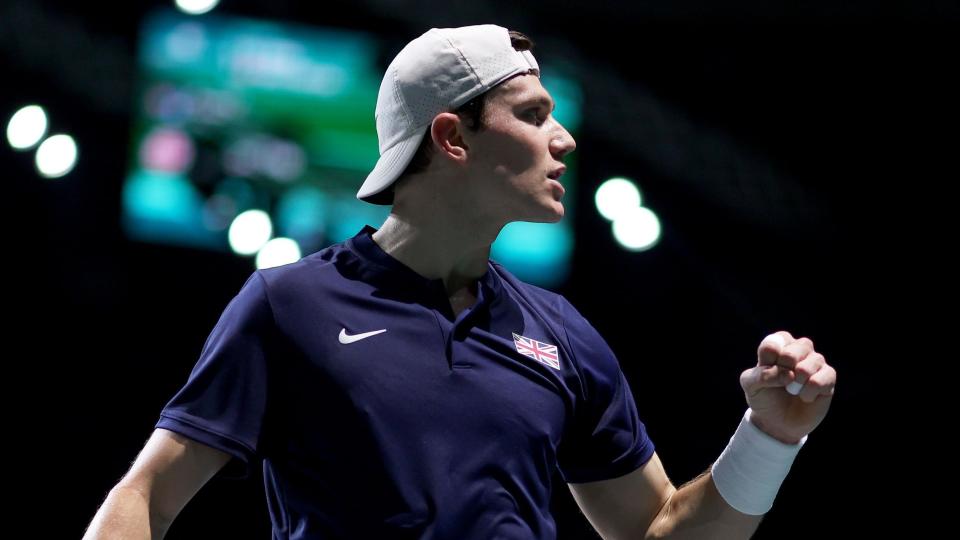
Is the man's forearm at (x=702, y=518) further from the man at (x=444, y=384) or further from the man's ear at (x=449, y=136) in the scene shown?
the man's ear at (x=449, y=136)

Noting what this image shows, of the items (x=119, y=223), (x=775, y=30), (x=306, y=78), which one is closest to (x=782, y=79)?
(x=775, y=30)

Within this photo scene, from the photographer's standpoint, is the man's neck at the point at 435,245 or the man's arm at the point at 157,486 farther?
the man's neck at the point at 435,245

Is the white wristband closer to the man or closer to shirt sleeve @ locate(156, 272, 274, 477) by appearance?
the man

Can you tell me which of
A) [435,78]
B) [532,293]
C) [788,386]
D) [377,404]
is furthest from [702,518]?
[435,78]

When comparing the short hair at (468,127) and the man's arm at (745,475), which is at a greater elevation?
the short hair at (468,127)

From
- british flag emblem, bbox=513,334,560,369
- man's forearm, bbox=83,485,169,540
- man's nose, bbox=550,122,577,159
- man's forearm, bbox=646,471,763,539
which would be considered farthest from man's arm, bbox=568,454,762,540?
man's forearm, bbox=83,485,169,540

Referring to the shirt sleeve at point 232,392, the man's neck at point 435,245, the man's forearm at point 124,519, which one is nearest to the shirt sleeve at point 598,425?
the man's neck at point 435,245

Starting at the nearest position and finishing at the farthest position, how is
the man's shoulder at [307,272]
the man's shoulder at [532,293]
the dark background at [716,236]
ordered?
the man's shoulder at [307,272], the man's shoulder at [532,293], the dark background at [716,236]

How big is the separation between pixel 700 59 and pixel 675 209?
2.49ft

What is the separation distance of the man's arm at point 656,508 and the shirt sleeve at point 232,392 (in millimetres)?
690

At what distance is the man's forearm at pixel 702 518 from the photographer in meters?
2.22

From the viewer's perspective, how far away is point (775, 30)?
611cm

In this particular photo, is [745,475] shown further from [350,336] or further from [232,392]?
[232,392]

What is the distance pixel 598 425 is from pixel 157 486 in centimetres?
80
